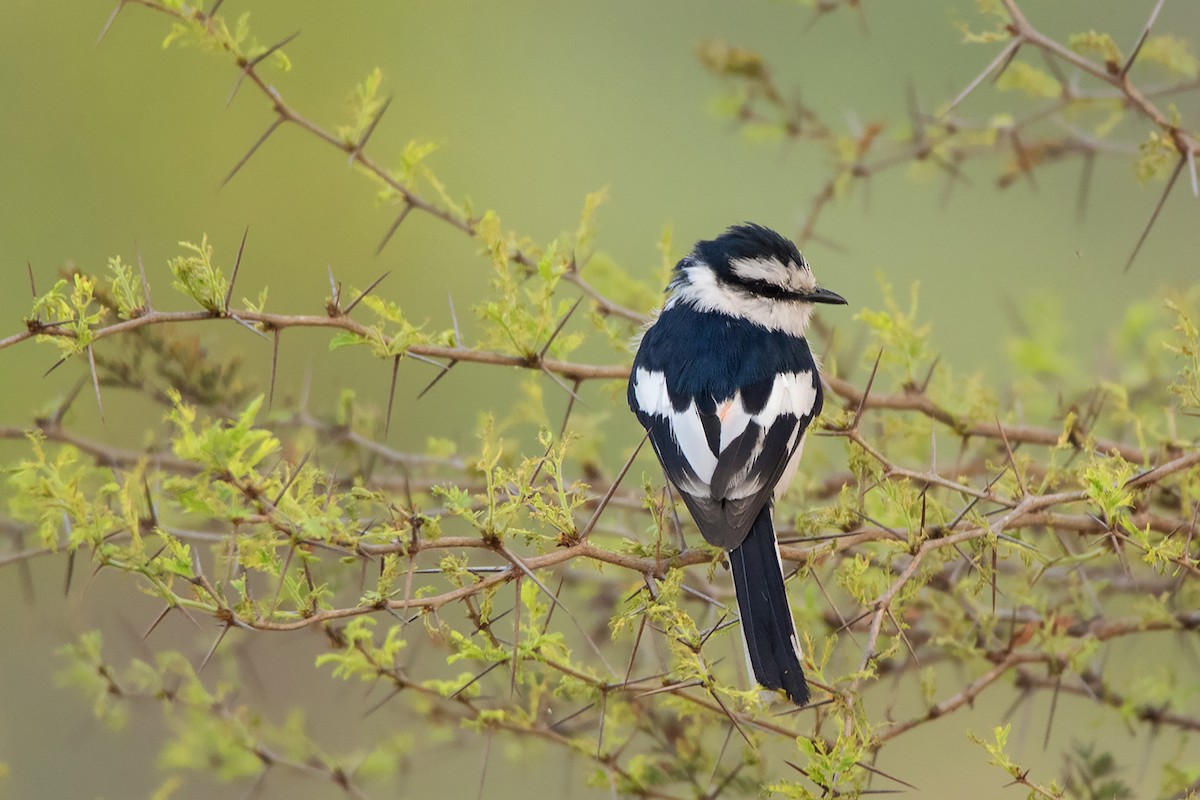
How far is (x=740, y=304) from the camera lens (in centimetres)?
429

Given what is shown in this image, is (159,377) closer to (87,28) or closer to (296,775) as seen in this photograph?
(296,775)

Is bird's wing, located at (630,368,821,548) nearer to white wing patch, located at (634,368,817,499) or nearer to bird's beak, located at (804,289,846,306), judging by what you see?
white wing patch, located at (634,368,817,499)

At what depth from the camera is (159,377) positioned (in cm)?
370

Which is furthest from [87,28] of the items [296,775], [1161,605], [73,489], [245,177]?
[1161,605]

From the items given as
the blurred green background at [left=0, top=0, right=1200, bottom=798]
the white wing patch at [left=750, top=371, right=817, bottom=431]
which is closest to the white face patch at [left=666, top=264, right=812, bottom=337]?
the white wing patch at [left=750, top=371, right=817, bottom=431]

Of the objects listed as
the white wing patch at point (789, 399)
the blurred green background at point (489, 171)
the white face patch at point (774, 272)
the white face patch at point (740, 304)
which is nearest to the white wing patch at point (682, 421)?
the white wing patch at point (789, 399)

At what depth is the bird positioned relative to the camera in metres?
3.06

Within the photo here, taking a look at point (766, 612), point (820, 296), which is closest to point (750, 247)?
point (820, 296)

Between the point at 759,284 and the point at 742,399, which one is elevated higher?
the point at 759,284

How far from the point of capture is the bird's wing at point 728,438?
3.28m

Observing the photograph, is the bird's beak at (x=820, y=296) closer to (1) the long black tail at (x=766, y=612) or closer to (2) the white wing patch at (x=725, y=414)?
(2) the white wing patch at (x=725, y=414)

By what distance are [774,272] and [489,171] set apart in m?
6.69

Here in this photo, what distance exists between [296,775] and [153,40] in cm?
816

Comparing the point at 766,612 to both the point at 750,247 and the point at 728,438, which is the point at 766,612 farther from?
the point at 750,247
